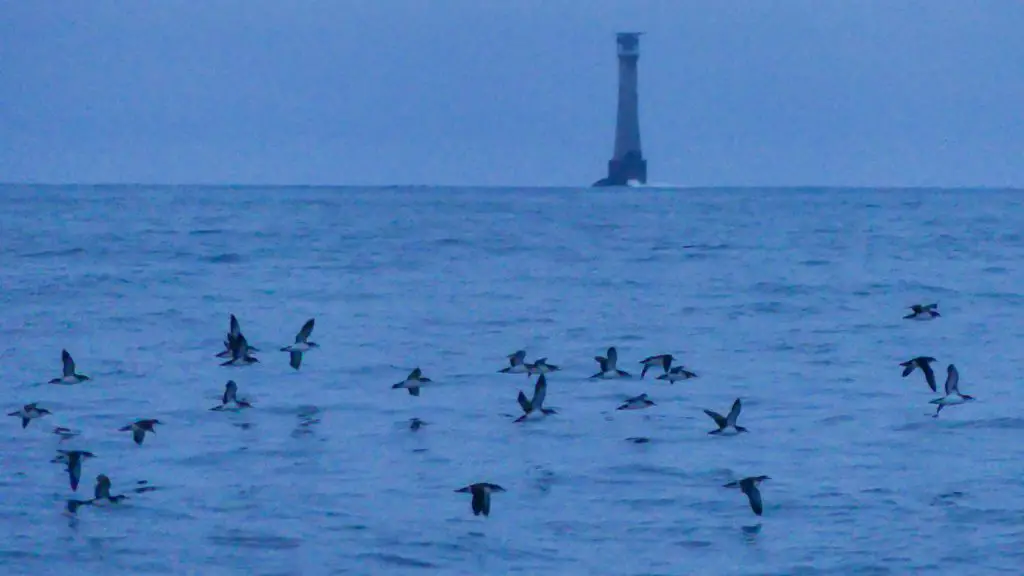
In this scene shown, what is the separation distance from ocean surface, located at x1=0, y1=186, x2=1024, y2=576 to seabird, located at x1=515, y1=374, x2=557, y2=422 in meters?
0.18

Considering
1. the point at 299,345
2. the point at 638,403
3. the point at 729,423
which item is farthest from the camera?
the point at 299,345

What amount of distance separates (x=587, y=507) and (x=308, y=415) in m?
5.58

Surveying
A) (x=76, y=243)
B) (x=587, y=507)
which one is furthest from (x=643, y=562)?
(x=76, y=243)

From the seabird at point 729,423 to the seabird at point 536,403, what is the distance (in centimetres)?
170

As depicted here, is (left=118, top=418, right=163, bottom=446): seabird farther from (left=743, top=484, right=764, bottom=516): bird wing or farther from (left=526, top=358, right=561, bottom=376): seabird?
(left=743, top=484, right=764, bottom=516): bird wing

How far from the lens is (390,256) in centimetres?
5466

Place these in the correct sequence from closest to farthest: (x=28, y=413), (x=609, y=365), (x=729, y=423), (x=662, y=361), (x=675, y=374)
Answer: (x=729, y=423) → (x=28, y=413) → (x=662, y=361) → (x=609, y=365) → (x=675, y=374)

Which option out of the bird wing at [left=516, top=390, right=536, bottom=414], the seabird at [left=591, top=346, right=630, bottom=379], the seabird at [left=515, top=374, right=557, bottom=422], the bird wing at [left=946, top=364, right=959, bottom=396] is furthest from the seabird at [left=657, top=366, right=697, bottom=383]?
the bird wing at [left=946, top=364, right=959, bottom=396]

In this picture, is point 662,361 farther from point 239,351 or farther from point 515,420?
point 239,351

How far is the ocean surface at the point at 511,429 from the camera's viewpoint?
12562mm

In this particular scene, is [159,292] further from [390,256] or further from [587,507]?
[587,507]

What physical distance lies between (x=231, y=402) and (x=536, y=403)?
314 centimetres

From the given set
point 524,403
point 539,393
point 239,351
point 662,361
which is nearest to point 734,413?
point 539,393

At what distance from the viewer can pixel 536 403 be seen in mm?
17766
